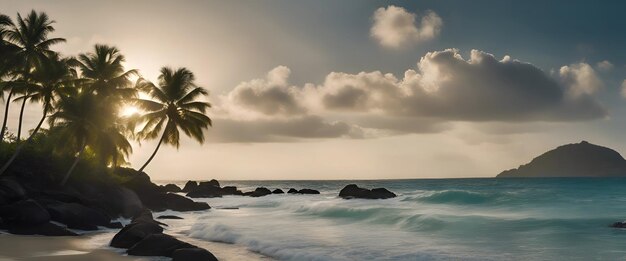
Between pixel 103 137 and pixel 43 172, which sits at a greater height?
pixel 103 137

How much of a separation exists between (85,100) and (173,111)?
874cm

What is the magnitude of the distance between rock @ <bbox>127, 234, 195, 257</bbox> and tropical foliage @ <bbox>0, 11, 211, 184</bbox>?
17977mm

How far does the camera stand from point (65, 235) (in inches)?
714

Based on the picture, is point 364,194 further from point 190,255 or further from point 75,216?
point 190,255

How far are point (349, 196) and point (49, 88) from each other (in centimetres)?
2774

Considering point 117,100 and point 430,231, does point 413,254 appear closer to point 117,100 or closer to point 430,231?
point 430,231

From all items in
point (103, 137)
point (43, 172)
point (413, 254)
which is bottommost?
point (413, 254)

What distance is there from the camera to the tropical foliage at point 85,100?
99.7ft

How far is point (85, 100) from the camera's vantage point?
99.9ft

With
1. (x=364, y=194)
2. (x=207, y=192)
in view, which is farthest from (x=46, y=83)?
(x=207, y=192)

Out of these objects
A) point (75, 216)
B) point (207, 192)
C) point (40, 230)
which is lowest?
point (40, 230)

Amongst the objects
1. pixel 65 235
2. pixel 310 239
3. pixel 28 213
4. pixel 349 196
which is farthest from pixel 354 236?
pixel 349 196

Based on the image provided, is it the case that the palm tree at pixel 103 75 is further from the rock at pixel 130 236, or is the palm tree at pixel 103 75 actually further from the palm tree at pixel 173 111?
the rock at pixel 130 236

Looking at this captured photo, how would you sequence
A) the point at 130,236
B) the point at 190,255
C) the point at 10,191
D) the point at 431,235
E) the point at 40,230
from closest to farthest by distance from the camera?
the point at 190,255 → the point at 130,236 → the point at 40,230 → the point at 431,235 → the point at 10,191
